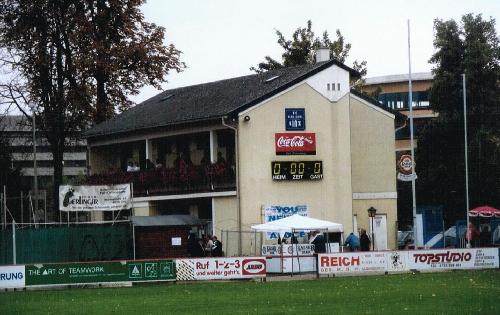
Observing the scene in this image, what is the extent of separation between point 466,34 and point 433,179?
9804 millimetres

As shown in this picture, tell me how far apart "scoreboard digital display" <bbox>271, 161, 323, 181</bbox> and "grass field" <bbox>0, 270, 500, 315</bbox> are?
1193 cm

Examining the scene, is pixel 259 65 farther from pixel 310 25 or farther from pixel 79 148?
pixel 79 148

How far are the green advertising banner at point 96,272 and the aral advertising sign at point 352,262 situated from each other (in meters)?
6.46

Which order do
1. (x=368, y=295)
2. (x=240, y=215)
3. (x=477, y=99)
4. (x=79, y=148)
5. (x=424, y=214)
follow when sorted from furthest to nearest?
(x=477, y=99)
(x=79, y=148)
(x=424, y=214)
(x=240, y=215)
(x=368, y=295)

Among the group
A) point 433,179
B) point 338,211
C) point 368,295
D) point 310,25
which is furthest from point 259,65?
point 368,295

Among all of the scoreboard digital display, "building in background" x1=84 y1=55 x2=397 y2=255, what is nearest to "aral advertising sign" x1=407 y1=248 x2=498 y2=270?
"building in background" x1=84 y1=55 x2=397 y2=255

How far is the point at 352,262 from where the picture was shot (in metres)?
49.9

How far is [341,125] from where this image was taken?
60.8m

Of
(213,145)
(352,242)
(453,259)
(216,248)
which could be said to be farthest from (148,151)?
(453,259)

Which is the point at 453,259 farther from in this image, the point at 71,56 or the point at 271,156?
the point at 71,56

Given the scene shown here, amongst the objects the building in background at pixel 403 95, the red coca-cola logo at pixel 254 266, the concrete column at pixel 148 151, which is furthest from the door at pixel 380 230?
the building in background at pixel 403 95

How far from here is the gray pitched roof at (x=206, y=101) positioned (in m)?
59.6

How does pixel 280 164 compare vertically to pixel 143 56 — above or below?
below

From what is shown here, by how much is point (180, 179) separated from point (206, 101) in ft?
16.7
